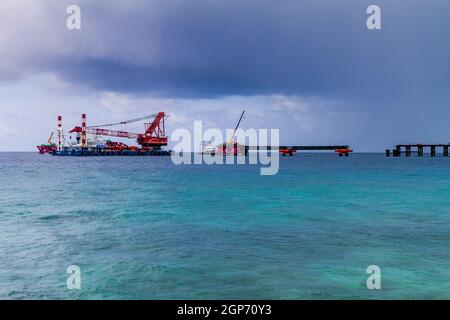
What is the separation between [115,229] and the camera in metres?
18.8

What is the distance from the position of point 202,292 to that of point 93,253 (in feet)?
19.0

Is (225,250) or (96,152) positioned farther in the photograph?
(96,152)

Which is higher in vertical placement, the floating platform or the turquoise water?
the floating platform

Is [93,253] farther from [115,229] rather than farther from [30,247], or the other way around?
[115,229]

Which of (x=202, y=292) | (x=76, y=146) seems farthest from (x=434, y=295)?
(x=76, y=146)

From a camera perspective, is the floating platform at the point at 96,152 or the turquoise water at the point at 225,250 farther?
the floating platform at the point at 96,152

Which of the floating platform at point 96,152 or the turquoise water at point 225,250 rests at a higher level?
the floating platform at point 96,152

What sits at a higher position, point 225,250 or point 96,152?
point 96,152

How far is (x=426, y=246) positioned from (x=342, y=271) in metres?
5.35

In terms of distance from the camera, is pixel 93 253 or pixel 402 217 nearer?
pixel 93 253

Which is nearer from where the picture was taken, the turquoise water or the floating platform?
the turquoise water
